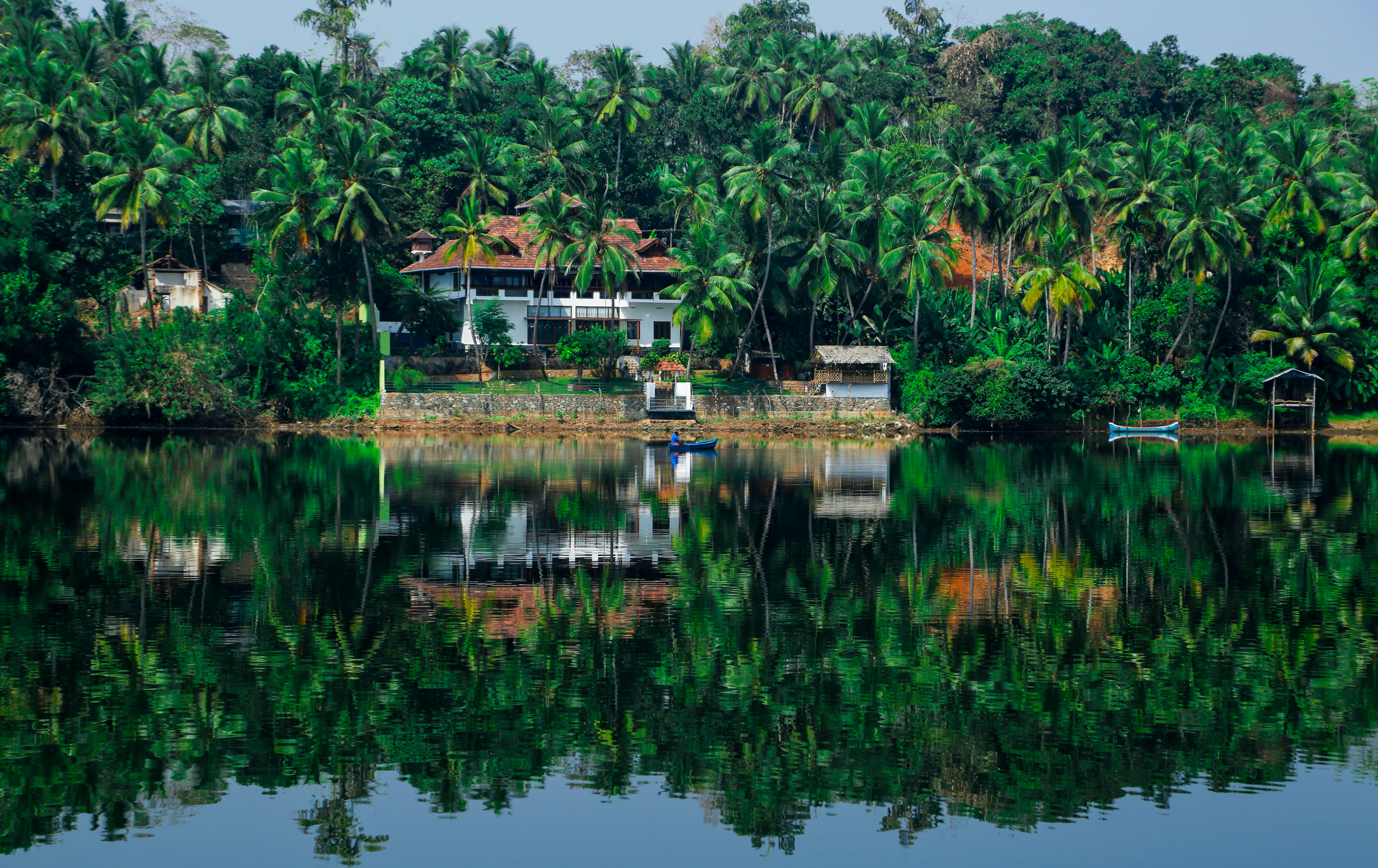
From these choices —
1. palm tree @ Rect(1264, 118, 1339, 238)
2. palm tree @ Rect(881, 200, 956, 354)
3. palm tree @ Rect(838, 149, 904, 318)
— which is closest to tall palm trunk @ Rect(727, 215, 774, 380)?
palm tree @ Rect(838, 149, 904, 318)

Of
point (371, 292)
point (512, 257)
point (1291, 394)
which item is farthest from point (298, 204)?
point (1291, 394)

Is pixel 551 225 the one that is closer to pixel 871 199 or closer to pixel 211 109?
pixel 871 199

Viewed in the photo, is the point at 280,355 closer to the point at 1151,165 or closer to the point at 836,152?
the point at 836,152

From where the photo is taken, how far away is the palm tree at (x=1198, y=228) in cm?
6850

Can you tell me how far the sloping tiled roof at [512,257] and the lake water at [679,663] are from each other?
45423mm

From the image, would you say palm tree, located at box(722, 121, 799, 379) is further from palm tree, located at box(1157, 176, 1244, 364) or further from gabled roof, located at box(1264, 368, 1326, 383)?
gabled roof, located at box(1264, 368, 1326, 383)

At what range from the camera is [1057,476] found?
45031 mm

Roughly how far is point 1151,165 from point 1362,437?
19.6 meters

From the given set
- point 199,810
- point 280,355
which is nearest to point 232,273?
point 280,355

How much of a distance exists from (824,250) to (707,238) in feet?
22.7

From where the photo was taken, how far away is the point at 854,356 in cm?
7281

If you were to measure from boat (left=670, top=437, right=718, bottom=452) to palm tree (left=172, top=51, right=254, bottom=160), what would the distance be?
1730 inches

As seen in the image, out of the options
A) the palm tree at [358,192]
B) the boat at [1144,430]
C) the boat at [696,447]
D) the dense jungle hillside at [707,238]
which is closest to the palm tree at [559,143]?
the dense jungle hillside at [707,238]

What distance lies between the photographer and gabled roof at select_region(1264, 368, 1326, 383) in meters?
70.9
